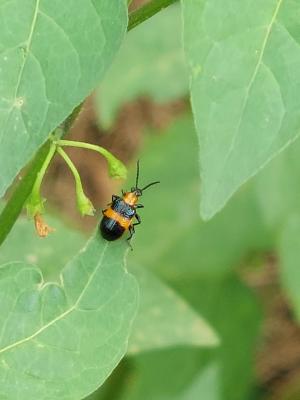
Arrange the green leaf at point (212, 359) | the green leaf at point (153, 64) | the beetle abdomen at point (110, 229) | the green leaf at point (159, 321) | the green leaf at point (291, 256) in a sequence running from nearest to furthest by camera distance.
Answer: the beetle abdomen at point (110, 229), the green leaf at point (159, 321), the green leaf at point (291, 256), the green leaf at point (212, 359), the green leaf at point (153, 64)

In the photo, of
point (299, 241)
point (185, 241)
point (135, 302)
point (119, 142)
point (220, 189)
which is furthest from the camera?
point (119, 142)

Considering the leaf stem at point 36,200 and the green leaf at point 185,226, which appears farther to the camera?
the green leaf at point 185,226

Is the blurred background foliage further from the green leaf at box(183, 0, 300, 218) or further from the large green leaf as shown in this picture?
the green leaf at box(183, 0, 300, 218)

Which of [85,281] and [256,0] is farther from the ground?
[256,0]

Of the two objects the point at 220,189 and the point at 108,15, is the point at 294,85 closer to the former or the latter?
the point at 220,189

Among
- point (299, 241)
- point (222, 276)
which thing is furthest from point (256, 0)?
point (222, 276)

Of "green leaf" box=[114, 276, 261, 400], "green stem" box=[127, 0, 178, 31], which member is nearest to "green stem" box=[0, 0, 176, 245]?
"green stem" box=[127, 0, 178, 31]

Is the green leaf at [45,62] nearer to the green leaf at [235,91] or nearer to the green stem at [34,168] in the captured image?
the green leaf at [235,91]

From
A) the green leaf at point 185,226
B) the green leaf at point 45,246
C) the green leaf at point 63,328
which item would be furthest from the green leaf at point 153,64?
the green leaf at point 63,328
